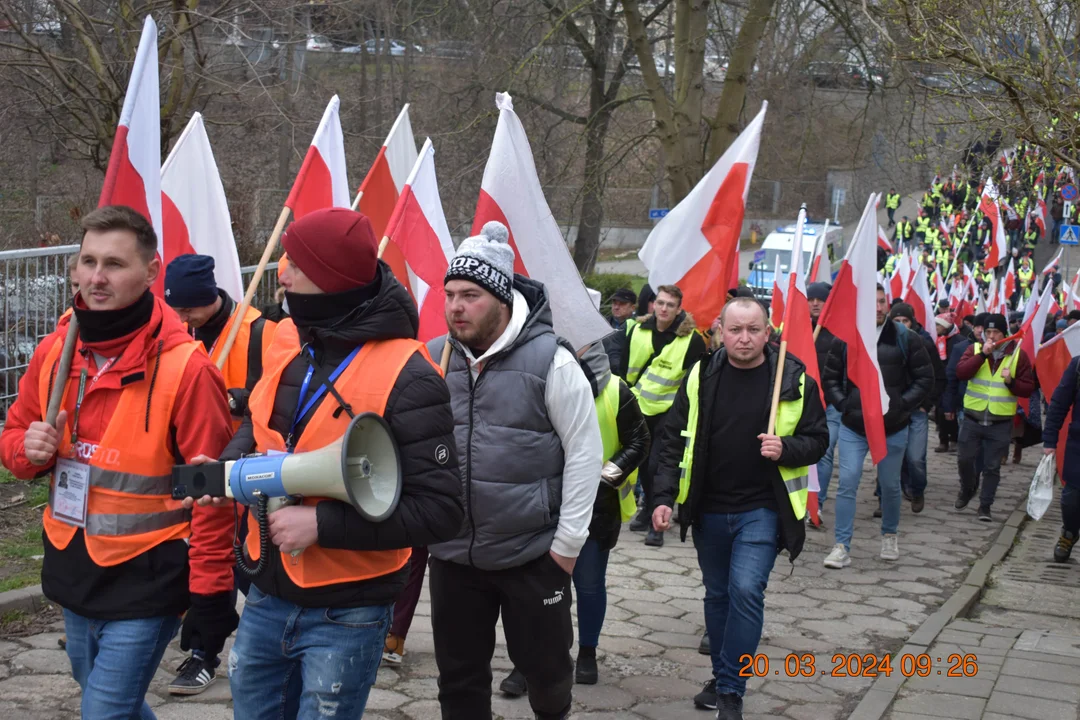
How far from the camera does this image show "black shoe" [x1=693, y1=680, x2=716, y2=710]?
5445mm

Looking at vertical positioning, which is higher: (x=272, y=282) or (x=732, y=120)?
(x=732, y=120)

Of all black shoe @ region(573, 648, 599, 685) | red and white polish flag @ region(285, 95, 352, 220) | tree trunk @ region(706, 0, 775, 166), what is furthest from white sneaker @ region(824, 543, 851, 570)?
tree trunk @ region(706, 0, 775, 166)

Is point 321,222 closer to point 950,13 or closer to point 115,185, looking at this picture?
point 115,185

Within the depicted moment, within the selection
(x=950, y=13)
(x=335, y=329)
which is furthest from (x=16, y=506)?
(x=950, y=13)

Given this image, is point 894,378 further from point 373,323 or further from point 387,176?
point 373,323

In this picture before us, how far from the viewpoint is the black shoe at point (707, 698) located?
545 cm

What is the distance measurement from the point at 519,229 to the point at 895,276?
1234 centimetres

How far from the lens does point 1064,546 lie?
9422 millimetres

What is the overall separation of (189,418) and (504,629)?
139cm

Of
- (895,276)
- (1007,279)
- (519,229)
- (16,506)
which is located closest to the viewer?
(519,229)

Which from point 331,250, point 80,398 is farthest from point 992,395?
point 80,398

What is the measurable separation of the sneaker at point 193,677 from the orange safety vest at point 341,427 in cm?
247

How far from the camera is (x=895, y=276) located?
16.7 meters

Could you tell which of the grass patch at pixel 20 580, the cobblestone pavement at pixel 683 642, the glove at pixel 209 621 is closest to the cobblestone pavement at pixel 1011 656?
the cobblestone pavement at pixel 683 642
